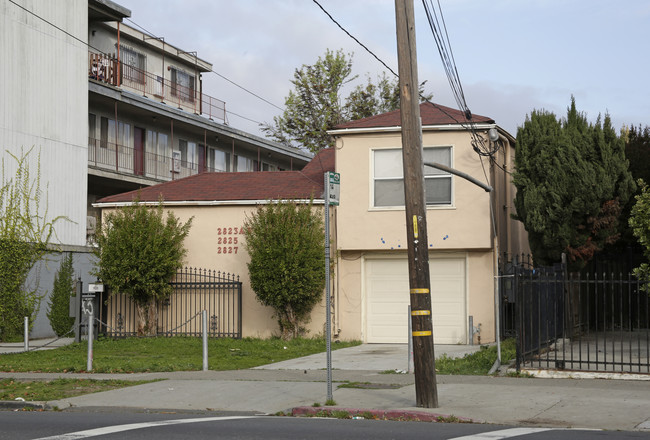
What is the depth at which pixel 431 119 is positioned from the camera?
22.0 metres

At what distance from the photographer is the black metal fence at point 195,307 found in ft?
74.6

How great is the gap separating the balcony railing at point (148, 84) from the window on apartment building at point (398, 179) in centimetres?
1498

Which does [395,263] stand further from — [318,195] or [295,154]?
[295,154]

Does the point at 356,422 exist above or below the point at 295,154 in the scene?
below

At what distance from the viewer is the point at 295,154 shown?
141 feet

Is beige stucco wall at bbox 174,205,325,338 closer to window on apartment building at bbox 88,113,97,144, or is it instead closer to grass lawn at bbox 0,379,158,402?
grass lawn at bbox 0,379,158,402

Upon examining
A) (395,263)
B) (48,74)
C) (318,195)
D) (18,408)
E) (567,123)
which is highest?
(48,74)

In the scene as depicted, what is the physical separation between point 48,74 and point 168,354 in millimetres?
13570

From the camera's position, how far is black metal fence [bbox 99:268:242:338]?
2275 cm

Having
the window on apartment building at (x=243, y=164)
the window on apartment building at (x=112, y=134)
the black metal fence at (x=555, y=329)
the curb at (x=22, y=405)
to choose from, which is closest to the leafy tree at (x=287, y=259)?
the black metal fence at (x=555, y=329)

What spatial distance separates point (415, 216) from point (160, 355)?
942 centimetres

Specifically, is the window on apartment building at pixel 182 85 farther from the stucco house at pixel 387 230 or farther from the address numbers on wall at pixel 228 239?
the address numbers on wall at pixel 228 239

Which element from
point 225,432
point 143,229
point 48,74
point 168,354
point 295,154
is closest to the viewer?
point 225,432

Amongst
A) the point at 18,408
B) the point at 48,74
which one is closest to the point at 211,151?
the point at 48,74
